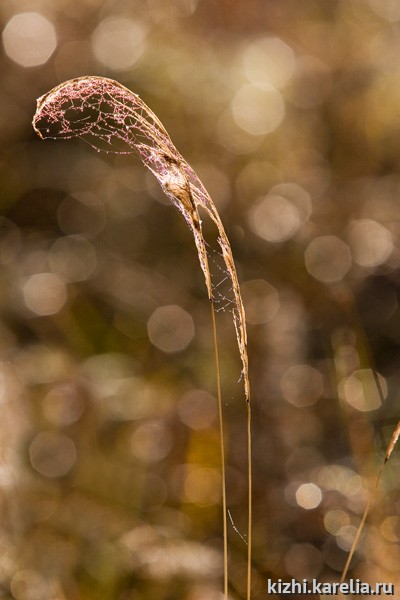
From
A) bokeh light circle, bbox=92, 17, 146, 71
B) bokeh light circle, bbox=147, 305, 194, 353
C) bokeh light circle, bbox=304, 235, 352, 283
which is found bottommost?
bokeh light circle, bbox=147, 305, 194, 353

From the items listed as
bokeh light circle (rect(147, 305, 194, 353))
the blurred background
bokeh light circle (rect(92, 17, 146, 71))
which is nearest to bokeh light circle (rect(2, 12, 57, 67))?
the blurred background

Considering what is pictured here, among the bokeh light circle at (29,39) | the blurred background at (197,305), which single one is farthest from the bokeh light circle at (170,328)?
the bokeh light circle at (29,39)

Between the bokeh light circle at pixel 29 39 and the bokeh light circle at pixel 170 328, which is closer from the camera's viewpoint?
the bokeh light circle at pixel 170 328

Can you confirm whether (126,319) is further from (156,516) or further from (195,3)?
(195,3)

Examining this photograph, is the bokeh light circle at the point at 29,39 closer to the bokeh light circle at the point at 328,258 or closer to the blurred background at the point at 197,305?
the blurred background at the point at 197,305

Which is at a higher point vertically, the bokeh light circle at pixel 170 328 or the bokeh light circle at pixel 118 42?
the bokeh light circle at pixel 118 42

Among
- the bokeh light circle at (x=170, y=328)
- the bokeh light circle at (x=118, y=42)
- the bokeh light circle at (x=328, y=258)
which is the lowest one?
the bokeh light circle at (x=170, y=328)

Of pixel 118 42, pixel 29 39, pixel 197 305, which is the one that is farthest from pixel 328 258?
pixel 29 39

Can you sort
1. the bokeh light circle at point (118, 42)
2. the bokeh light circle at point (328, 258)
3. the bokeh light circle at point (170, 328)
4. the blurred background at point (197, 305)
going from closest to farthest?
the blurred background at point (197, 305)
the bokeh light circle at point (170, 328)
the bokeh light circle at point (328, 258)
the bokeh light circle at point (118, 42)

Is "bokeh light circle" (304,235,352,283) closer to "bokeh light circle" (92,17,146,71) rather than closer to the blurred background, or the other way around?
the blurred background
